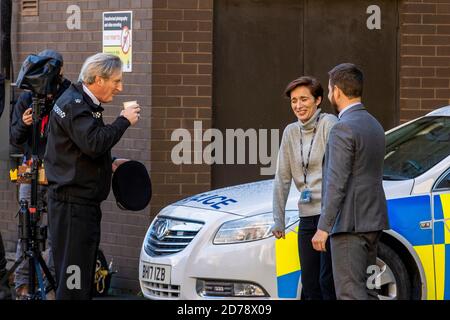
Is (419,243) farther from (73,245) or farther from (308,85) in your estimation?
(73,245)

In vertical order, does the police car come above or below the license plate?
above

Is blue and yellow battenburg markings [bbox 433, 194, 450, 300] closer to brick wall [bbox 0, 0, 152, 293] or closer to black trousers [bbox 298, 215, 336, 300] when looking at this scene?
black trousers [bbox 298, 215, 336, 300]

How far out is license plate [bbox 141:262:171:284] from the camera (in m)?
8.36

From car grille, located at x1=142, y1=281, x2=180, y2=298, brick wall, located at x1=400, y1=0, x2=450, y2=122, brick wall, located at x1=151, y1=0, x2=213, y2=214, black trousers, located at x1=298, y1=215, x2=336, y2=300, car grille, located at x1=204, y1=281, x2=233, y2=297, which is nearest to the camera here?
black trousers, located at x1=298, y1=215, x2=336, y2=300

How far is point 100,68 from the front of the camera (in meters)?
7.33

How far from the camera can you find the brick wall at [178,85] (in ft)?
36.3

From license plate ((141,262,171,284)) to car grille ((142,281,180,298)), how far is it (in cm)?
4

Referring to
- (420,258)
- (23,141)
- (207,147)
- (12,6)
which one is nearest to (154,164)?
(207,147)

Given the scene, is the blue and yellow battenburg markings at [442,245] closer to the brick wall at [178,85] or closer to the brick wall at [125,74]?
the brick wall at [178,85]

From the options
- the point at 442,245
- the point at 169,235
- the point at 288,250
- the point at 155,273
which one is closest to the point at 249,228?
the point at 288,250

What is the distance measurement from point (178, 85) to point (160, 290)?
322cm

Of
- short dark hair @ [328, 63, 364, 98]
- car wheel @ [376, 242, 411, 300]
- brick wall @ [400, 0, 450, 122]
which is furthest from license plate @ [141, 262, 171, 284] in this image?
brick wall @ [400, 0, 450, 122]

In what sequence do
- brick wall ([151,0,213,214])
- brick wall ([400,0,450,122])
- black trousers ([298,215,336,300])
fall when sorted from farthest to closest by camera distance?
brick wall ([400,0,450,122]) < brick wall ([151,0,213,214]) < black trousers ([298,215,336,300])

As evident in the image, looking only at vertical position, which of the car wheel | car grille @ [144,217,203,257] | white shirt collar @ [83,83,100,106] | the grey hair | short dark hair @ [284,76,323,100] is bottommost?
the car wheel
